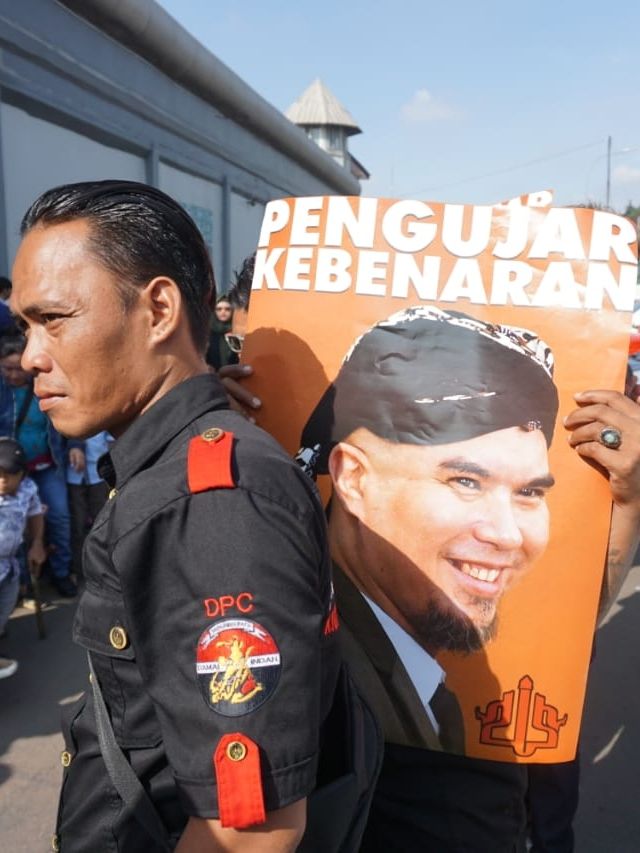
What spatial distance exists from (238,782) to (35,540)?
11.9 ft

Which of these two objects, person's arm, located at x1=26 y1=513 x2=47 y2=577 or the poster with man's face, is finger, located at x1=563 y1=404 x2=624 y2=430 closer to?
the poster with man's face

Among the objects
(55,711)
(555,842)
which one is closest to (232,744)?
(555,842)

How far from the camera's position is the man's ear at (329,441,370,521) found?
4.17 feet

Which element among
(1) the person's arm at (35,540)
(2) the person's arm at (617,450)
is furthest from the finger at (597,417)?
(1) the person's arm at (35,540)

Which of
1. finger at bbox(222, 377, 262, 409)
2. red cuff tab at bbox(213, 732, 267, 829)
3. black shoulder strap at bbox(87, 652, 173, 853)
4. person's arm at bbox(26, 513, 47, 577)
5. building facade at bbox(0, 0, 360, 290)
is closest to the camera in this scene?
red cuff tab at bbox(213, 732, 267, 829)

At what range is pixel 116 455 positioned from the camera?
0.99 metres

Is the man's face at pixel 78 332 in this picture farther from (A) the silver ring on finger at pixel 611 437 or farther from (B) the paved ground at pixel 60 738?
(B) the paved ground at pixel 60 738

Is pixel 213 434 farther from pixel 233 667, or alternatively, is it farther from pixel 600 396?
pixel 600 396

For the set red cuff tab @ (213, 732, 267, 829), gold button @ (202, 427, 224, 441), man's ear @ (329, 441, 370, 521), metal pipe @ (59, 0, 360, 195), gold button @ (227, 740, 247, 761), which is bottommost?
red cuff tab @ (213, 732, 267, 829)

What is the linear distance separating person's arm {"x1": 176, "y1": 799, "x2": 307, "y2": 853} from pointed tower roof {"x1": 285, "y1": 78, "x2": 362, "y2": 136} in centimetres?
2303

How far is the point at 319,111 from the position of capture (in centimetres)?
2223

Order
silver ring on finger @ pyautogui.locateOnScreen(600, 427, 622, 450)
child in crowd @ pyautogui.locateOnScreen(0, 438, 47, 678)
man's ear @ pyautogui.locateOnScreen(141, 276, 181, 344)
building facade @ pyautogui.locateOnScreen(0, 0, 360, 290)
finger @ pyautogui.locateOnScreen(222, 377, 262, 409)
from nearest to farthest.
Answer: man's ear @ pyautogui.locateOnScreen(141, 276, 181, 344)
silver ring on finger @ pyautogui.locateOnScreen(600, 427, 622, 450)
finger @ pyautogui.locateOnScreen(222, 377, 262, 409)
child in crowd @ pyautogui.locateOnScreen(0, 438, 47, 678)
building facade @ pyautogui.locateOnScreen(0, 0, 360, 290)

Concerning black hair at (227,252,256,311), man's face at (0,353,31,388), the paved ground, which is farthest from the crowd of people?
man's face at (0,353,31,388)

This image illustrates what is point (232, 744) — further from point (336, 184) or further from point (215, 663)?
point (336, 184)
